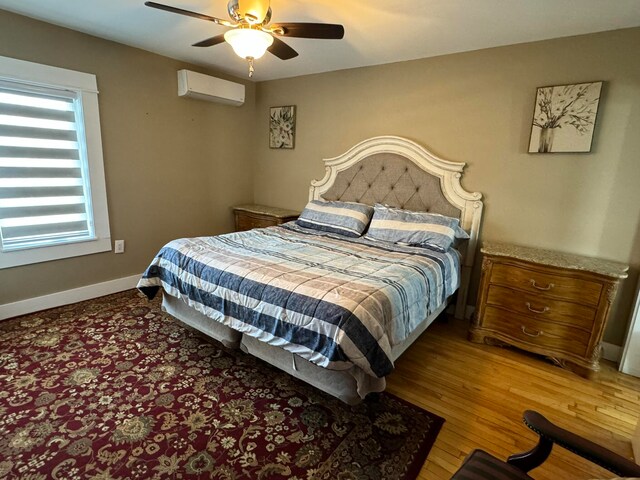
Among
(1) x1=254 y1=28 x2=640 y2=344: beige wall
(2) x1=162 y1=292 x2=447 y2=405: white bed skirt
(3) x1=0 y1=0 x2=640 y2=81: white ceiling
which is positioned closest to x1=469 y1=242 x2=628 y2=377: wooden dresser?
(1) x1=254 y1=28 x2=640 y2=344: beige wall

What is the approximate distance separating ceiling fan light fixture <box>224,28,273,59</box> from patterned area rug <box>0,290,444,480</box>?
190cm

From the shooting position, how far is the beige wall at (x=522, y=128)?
226 cm

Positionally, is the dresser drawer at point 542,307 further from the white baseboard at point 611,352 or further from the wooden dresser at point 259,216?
the wooden dresser at point 259,216

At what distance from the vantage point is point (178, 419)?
1.66 meters

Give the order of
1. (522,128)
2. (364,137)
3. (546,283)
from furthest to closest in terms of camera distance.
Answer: (364,137)
(522,128)
(546,283)

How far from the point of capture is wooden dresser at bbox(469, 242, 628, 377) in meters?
2.13

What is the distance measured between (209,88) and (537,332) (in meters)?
3.71

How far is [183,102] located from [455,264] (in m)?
3.13

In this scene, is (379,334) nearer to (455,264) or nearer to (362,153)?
(455,264)

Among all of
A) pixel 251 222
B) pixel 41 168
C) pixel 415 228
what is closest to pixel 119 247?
pixel 41 168

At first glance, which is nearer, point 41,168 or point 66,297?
point 41,168

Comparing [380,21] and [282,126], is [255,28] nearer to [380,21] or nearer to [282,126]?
[380,21]

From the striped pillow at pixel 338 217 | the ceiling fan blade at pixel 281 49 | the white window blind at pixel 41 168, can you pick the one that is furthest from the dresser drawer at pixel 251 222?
the ceiling fan blade at pixel 281 49

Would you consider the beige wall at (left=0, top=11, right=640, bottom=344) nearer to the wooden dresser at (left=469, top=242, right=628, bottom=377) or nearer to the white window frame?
the white window frame
